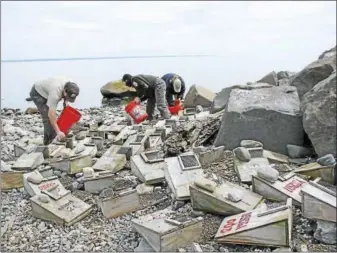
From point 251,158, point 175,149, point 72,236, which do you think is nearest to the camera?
point 72,236

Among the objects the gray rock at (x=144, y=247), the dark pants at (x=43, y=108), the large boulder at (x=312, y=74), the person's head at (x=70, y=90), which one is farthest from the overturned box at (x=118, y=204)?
the dark pants at (x=43, y=108)

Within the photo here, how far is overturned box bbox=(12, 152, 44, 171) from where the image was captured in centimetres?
432

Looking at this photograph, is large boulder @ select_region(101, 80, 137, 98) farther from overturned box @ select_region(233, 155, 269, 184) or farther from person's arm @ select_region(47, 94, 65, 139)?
overturned box @ select_region(233, 155, 269, 184)

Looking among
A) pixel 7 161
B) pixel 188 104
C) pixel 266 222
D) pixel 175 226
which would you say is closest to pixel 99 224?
pixel 175 226

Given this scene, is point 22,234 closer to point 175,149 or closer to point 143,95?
point 175,149

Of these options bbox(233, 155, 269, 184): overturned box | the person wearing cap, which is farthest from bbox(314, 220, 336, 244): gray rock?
the person wearing cap

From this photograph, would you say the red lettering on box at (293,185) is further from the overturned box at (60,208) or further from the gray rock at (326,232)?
the overturned box at (60,208)

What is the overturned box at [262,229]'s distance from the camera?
2.46 m

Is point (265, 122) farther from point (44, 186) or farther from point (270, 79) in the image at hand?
point (270, 79)

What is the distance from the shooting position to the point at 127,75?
21.9 feet

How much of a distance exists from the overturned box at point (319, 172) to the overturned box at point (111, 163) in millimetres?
1655

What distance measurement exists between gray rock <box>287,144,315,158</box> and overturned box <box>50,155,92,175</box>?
6.10ft

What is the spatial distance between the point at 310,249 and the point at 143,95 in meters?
4.69

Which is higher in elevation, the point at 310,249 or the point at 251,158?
the point at 251,158
